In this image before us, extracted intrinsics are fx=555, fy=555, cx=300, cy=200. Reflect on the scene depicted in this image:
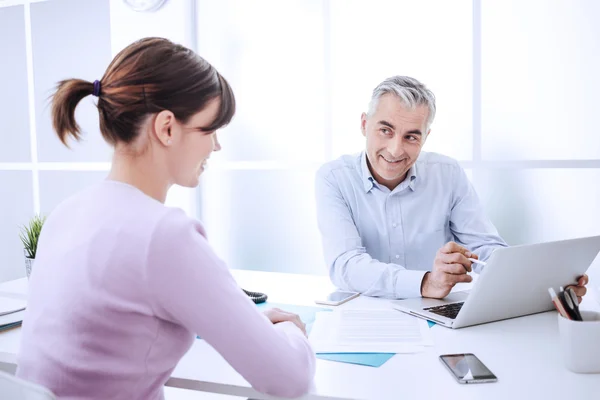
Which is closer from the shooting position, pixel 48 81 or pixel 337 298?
pixel 337 298

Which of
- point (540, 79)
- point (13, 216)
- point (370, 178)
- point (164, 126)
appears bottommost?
point (13, 216)

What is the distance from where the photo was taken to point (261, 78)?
11.0 ft

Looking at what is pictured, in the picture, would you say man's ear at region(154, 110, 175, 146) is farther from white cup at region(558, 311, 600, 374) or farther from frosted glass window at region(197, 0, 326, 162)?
frosted glass window at region(197, 0, 326, 162)

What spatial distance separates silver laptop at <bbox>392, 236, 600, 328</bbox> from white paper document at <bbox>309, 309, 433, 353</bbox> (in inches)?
3.3

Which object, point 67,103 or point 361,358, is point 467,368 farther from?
point 67,103

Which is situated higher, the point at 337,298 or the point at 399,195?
the point at 399,195

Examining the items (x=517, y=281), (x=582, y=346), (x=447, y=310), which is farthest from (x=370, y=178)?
(x=582, y=346)

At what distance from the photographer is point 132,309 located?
3.16 ft

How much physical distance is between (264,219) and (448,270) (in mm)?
1949

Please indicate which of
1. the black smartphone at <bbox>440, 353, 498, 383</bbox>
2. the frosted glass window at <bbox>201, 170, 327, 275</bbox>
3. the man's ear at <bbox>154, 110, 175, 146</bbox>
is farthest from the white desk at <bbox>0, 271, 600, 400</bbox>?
the frosted glass window at <bbox>201, 170, 327, 275</bbox>

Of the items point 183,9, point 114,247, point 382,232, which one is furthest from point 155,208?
point 183,9

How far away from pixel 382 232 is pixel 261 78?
1.48 metres

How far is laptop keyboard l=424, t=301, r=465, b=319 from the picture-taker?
151 centimetres

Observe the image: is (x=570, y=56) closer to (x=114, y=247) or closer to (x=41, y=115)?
(x=114, y=247)
